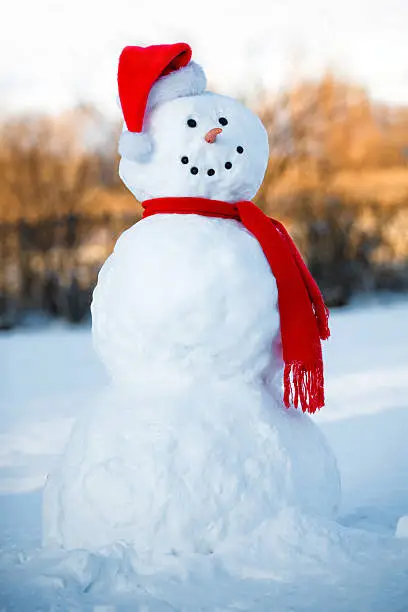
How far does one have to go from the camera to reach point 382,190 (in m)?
10.8

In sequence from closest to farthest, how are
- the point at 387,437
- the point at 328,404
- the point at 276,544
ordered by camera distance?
the point at 276,544
the point at 387,437
the point at 328,404

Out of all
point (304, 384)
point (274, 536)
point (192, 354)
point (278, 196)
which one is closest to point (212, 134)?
point (192, 354)

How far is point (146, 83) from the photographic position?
2568 millimetres

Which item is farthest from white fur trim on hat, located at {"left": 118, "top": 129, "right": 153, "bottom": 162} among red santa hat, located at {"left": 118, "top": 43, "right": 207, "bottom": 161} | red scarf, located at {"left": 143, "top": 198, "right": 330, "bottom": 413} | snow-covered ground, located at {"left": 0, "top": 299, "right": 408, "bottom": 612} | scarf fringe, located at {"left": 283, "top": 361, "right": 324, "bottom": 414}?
snow-covered ground, located at {"left": 0, "top": 299, "right": 408, "bottom": 612}

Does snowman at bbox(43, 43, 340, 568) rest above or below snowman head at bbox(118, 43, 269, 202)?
below

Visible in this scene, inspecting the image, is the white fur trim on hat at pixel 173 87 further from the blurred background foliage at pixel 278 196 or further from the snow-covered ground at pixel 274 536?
the blurred background foliage at pixel 278 196

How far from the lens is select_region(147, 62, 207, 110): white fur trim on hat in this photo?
2617 millimetres

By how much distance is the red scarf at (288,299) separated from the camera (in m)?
2.57

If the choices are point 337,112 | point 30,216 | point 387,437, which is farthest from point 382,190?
point 387,437

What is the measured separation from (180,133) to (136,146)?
0.42ft

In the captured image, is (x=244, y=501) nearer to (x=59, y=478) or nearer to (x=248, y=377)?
(x=248, y=377)

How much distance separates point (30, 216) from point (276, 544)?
7.58 m

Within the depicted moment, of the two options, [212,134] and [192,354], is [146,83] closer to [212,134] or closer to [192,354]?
[212,134]

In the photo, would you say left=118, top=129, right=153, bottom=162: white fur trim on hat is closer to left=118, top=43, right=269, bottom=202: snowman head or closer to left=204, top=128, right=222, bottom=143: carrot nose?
left=118, top=43, right=269, bottom=202: snowman head
